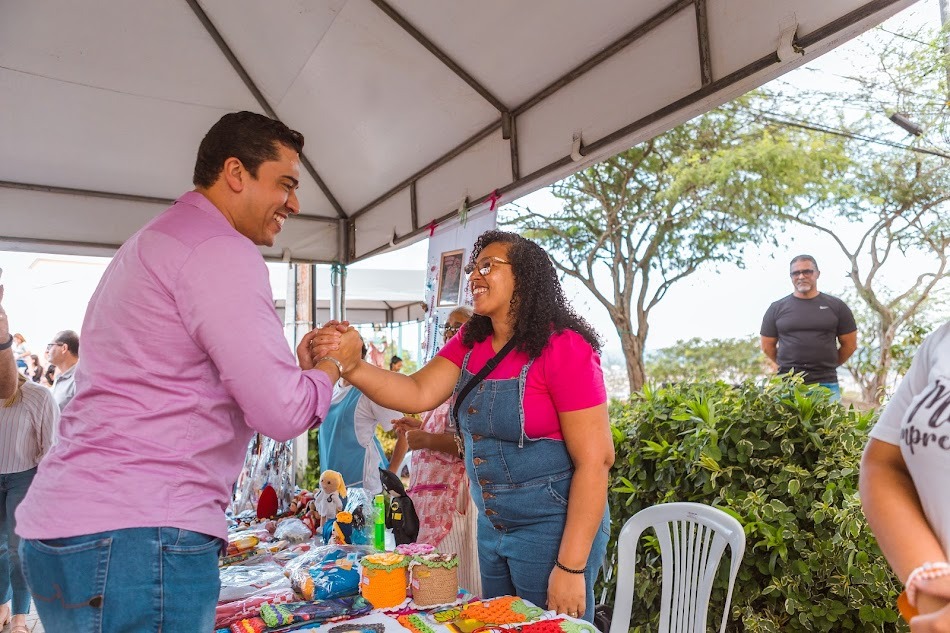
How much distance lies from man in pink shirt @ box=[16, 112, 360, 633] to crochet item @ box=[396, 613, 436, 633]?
1.59ft

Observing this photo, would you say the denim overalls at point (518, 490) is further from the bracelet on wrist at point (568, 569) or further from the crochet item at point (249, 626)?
the crochet item at point (249, 626)

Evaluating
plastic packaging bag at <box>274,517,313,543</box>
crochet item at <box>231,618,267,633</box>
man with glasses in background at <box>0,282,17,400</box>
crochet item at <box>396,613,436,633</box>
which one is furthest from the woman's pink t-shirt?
man with glasses in background at <box>0,282,17,400</box>

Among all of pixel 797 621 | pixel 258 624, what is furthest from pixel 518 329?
pixel 797 621

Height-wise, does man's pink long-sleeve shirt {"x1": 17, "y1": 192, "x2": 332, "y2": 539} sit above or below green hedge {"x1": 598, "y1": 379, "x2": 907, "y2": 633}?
above

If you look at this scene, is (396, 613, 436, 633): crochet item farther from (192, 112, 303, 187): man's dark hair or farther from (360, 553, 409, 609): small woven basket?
(192, 112, 303, 187): man's dark hair

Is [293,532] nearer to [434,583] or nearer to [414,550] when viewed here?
[414,550]

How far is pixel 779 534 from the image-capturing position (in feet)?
7.65

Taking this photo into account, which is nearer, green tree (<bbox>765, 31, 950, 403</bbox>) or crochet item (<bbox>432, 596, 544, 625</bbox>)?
crochet item (<bbox>432, 596, 544, 625</bbox>)

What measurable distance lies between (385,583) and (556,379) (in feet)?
2.29

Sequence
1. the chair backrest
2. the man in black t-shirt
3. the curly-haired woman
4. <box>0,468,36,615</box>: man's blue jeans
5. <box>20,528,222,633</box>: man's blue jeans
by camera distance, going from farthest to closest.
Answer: the man in black t-shirt → <box>0,468,36,615</box>: man's blue jeans → the chair backrest → the curly-haired woman → <box>20,528,222,633</box>: man's blue jeans

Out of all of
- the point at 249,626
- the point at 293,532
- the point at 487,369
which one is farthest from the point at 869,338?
the point at 249,626

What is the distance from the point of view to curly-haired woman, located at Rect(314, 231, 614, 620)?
177cm

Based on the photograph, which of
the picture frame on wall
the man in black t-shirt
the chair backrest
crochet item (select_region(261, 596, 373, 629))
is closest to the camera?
crochet item (select_region(261, 596, 373, 629))

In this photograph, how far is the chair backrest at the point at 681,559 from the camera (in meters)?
1.90
